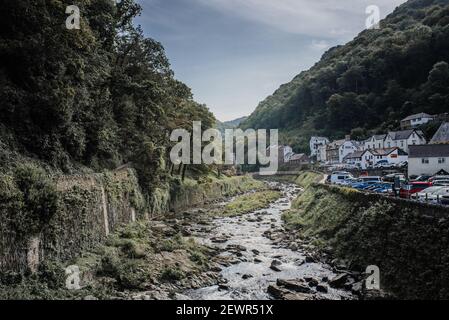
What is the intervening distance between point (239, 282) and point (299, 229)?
1539 centimetres

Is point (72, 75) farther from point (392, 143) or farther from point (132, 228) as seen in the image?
point (392, 143)

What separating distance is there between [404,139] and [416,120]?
11090mm

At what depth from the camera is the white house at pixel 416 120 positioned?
9019cm

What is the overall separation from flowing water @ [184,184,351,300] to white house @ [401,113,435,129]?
71.4 m

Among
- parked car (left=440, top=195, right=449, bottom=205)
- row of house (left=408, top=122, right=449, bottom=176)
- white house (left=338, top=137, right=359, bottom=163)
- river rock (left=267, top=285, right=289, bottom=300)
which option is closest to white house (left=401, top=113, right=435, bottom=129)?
white house (left=338, top=137, right=359, bottom=163)

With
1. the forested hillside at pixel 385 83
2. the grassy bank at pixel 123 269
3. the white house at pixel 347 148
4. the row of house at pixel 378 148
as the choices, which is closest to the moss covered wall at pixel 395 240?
the grassy bank at pixel 123 269

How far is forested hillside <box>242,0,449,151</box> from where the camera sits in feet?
338

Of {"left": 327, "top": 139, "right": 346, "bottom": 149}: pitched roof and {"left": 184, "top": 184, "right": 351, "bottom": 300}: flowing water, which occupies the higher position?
{"left": 327, "top": 139, "right": 346, "bottom": 149}: pitched roof

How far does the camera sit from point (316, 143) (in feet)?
444

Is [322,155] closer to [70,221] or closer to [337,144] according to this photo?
[337,144]

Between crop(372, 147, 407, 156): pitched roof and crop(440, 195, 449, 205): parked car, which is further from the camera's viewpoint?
crop(372, 147, 407, 156): pitched roof

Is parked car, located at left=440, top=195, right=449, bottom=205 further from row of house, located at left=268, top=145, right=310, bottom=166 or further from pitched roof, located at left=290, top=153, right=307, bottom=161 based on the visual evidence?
pitched roof, located at left=290, top=153, right=307, bottom=161

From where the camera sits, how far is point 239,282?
20.7 meters

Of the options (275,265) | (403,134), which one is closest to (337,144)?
(403,134)
